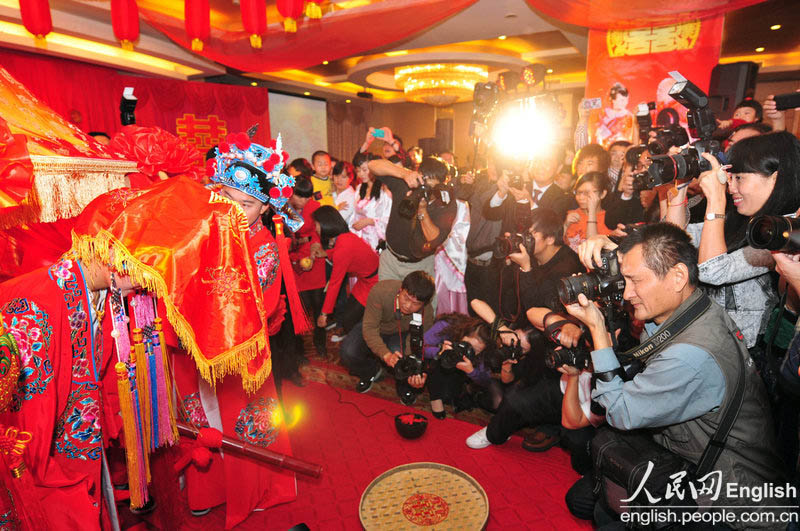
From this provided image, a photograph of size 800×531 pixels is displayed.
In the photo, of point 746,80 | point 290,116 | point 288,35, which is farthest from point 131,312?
point 290,116

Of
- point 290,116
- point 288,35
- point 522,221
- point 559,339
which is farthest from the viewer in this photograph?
point 290,116

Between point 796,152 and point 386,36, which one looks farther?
point 386,36

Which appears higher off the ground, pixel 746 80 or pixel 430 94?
pixel 430 94

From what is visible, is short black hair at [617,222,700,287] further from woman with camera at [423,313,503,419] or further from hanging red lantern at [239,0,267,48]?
hanging red lantern at [239,0,267,48]

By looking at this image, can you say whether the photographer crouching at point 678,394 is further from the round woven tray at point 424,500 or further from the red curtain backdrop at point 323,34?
the red curtain backdrop at point 323,34

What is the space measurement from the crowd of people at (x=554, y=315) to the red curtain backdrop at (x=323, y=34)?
186 cm

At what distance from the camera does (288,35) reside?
464 cm

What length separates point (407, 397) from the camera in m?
2.94

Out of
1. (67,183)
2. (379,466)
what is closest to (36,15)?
(67,183)

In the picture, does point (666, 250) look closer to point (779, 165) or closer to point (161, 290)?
point (779, 165)

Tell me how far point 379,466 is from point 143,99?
686 centimetres

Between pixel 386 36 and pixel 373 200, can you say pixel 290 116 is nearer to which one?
pixel 386 36

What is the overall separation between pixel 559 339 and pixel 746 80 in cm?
329

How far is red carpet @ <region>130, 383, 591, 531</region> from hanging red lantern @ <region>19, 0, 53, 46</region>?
3240 mm
